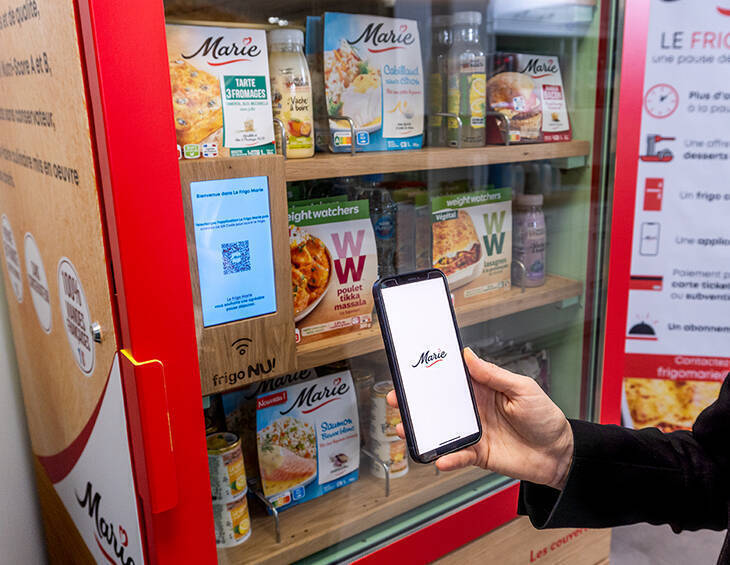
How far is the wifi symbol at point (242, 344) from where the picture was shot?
0.93 m

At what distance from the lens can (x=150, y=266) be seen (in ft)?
2.44

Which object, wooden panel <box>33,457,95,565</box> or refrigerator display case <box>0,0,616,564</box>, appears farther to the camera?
wooden panel <box>33,457,95,565</box>

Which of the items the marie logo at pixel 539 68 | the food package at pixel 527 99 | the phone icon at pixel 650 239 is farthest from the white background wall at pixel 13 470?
the phone icon at pixel 650 239

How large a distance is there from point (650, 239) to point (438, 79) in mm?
1396

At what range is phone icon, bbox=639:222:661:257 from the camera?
7.64ft

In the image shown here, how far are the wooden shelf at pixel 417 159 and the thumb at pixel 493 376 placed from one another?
0.37 m

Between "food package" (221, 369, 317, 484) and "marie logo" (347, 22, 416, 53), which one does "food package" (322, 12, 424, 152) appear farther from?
"food package" (221, 369, 317, 484)

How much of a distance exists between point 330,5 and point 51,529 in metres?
1.28

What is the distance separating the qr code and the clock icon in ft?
6.10

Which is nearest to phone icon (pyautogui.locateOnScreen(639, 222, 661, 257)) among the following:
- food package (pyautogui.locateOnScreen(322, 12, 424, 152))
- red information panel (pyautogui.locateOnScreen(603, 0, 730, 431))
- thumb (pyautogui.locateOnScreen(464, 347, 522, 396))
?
red information panel (pyautogui.locateOnScreen(603, 0, 730, 431))

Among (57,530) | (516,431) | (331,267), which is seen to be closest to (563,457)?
(516,431)

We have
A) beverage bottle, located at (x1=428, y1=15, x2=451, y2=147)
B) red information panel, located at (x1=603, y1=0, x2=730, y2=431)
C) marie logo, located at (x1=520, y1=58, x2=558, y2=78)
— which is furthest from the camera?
red information panel, located at (x1=603, y1=0, x2=730, y2=431)

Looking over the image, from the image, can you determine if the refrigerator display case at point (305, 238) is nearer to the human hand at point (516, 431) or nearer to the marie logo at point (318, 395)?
the marie logo at point (318, 395)

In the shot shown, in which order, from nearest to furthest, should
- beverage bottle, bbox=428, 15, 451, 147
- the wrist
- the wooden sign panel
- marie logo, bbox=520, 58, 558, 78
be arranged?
the wooden sign panel, the wrist, beverage bottle, bbox=428, 15, 451, 147, marie logo, bbox=520, 58, 558, 78
